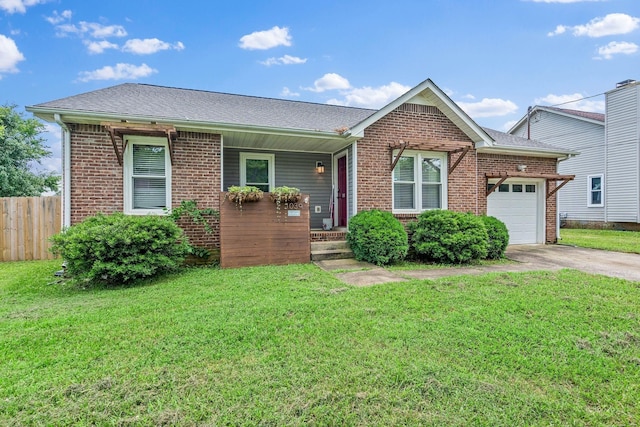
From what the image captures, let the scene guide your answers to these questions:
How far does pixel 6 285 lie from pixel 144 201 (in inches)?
106

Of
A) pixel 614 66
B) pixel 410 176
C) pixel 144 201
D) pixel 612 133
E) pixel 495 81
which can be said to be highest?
pixel 614 66

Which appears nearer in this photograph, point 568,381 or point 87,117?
point 568,381

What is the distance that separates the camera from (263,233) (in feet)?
23.0

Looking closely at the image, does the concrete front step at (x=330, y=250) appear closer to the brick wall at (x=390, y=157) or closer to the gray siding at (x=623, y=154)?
the brick wall at (x=390, y=157)

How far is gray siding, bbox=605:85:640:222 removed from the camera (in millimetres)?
14008

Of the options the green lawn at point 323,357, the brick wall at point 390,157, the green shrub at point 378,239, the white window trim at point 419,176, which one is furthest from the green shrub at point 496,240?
the green lawn at point 323,357

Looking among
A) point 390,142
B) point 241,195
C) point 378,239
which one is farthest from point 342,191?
point 241,195

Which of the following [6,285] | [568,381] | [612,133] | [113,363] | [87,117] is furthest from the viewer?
[612,133]

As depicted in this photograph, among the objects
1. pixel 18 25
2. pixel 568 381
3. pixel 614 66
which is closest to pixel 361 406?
pixel 568 381

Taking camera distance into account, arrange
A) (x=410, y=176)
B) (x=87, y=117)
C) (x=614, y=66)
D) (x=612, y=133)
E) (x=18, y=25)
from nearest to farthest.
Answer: (x=87, y=117)
(x=410, y=176)
(x=18, y=25)
(x=612, y=133)
(x=614, y=66)

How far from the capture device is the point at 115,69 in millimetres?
15438

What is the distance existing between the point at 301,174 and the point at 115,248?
5.47 metres

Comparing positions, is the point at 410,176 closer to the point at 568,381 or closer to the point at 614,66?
the point at 568,381

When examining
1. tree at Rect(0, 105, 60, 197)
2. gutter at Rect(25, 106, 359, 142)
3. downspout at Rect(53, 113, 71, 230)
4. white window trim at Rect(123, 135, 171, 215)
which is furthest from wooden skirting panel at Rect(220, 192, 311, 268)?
tree at Rect(0, 105, 60, 197)
